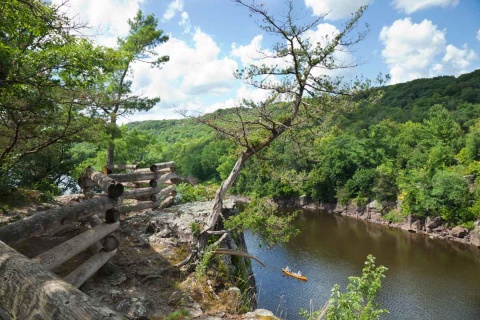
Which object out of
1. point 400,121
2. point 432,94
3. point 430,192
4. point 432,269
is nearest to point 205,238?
point 432,269

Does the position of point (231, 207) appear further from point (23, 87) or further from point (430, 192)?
point (430, 192)

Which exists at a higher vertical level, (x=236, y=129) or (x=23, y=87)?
(x=23, y=87)

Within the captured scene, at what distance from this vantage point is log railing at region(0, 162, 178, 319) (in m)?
1.87

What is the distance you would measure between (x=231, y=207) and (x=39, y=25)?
21.4ft

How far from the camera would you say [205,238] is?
7531mm

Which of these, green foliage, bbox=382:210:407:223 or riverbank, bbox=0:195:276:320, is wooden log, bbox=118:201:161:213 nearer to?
riverbank, bbox=0:195:276:320

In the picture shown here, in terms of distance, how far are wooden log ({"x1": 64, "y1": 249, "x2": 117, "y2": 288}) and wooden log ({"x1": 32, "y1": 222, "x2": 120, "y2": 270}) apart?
0.32 metres

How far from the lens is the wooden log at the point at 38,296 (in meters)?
1.82

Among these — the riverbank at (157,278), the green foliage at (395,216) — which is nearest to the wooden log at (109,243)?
the riverbank at (157,278)

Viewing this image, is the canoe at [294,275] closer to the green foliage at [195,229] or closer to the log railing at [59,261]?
the log railing at [59,261]

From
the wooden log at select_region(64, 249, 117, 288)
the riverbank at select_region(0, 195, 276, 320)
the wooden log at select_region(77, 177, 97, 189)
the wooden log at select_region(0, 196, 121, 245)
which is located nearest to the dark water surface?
the riverbank at select_region(0, 195, 276, 320)

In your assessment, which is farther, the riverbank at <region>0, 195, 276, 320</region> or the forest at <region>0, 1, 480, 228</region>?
the forest at <region>0, 1, 480, 228</region>

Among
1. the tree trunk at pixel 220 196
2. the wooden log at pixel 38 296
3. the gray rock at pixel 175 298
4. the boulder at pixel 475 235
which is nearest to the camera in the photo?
the wooden log at pixel 38 296

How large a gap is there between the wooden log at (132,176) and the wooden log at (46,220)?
3.17m
